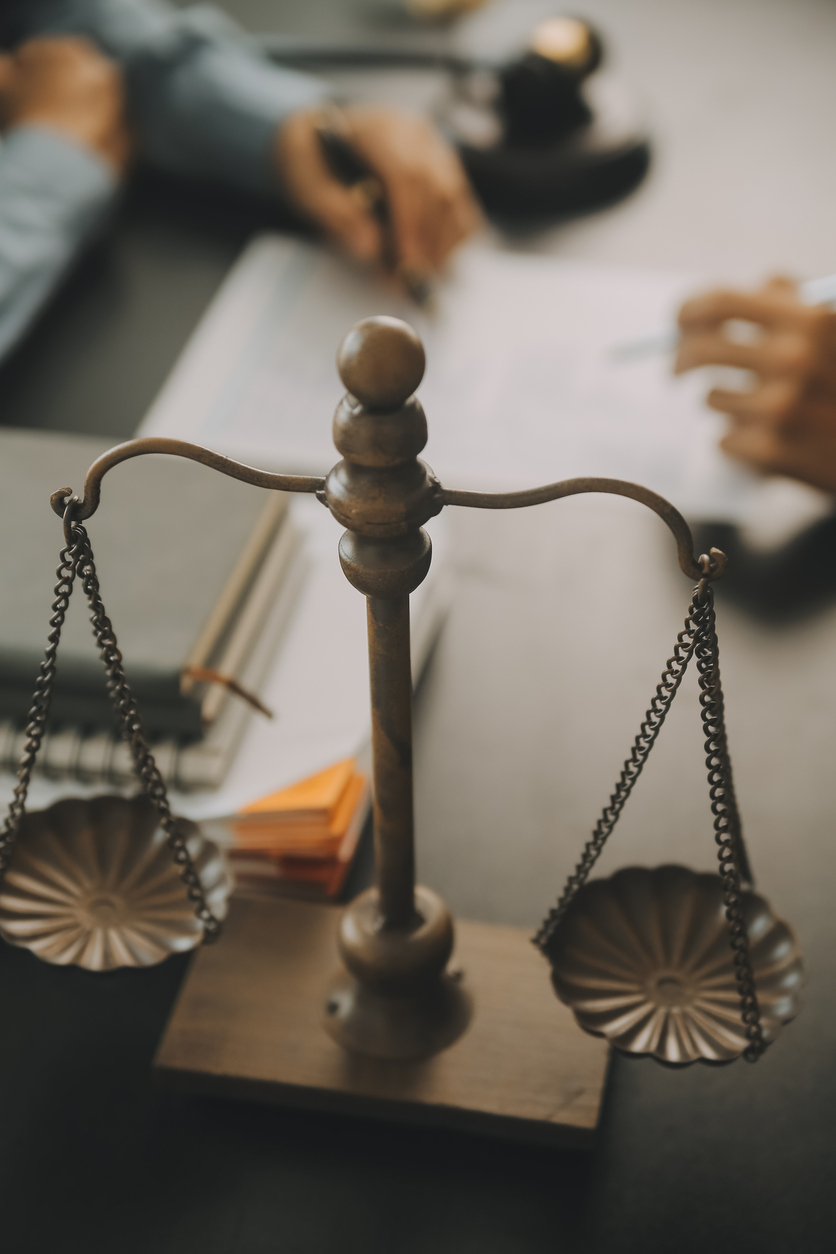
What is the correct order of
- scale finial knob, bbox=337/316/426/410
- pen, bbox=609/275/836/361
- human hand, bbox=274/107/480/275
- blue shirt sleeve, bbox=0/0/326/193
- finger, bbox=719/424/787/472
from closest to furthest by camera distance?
scale finial knob, bbox=337/316/426/410 → finger, bbox=719/424/787/472 → pen, bbox=609/275/836/361 → human hand, bbox=274/107/480/275 → blue shirt sleeve, bbox=0/0/326/193

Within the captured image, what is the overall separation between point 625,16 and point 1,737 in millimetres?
1658

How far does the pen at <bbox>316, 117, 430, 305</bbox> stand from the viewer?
1.32m

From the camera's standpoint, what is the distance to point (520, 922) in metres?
0.72

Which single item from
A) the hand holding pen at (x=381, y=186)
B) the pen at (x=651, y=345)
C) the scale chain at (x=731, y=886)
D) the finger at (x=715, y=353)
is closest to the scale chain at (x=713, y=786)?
the scale chain at (x=731, y=886)

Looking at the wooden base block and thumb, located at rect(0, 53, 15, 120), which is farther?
thumb, located at rect(0, 53, 15, 120)

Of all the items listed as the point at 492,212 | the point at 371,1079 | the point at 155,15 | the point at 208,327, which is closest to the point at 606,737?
the point at 371,1079

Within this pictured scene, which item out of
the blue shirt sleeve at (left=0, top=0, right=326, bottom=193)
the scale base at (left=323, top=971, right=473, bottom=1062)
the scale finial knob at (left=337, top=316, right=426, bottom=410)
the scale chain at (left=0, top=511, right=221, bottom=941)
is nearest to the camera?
the scale finial knob at (left=337, top=316, right=426, bottom=410)

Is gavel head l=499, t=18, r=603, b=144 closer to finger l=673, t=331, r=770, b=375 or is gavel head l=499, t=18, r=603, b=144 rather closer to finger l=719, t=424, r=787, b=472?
finger l=673, t=331, r=770, b=375

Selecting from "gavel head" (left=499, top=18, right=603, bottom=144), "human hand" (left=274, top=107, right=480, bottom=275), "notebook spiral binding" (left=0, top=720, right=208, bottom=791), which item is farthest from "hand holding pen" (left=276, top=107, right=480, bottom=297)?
"notebook spiral binding" (left=0, top=720, right=208, bottom=791)

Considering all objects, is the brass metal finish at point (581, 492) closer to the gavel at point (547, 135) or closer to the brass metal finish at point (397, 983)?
the brass metal finish at point (397, 983)

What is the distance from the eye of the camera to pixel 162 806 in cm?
58

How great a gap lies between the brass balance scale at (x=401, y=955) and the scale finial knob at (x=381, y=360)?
148 millimetres

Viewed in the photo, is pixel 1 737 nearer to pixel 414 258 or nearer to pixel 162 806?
pixel 162 806

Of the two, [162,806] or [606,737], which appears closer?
[162,806]
